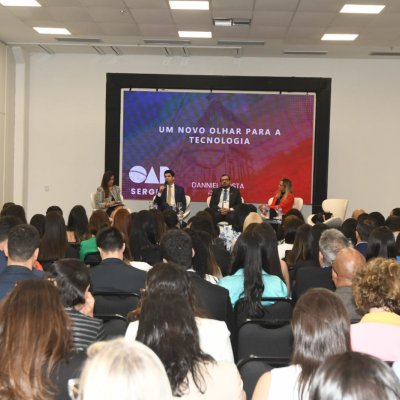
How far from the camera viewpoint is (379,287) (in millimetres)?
3123

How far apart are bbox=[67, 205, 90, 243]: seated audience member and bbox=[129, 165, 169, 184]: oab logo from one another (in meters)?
5.82

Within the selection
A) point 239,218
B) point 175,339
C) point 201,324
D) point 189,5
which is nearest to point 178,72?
point 189,5

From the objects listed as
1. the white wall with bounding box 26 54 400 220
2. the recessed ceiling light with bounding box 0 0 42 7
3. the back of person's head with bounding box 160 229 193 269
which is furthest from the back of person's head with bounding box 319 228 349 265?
the white wall with bounding box 26 54 400 220

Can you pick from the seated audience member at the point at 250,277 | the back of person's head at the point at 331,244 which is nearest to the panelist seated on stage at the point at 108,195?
the back of person's head at the point at 331,244

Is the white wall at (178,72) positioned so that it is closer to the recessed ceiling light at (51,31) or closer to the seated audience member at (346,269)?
the recessed ceiling light at (51,31)

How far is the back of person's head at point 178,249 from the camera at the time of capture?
4.16 metres

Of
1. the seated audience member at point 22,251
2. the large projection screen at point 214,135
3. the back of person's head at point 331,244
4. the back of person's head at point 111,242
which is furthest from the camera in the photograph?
the large projection screen at point 214,135

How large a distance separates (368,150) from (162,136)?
4.20 meters

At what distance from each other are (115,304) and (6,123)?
384 inches

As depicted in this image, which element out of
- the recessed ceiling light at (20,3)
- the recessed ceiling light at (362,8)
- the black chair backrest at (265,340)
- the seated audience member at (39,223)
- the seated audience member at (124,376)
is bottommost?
the black chair backrest at (265,340)

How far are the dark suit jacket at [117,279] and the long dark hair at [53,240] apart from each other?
3.93ft

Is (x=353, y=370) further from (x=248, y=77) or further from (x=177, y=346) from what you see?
(x=248, y=77)

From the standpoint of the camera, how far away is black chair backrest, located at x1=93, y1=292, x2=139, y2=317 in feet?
12.7

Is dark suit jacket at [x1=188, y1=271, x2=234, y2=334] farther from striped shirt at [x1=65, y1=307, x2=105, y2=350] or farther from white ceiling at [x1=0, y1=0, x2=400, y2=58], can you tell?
white ceiling at [x1=0, y1=0, x2=400, y2=58]
